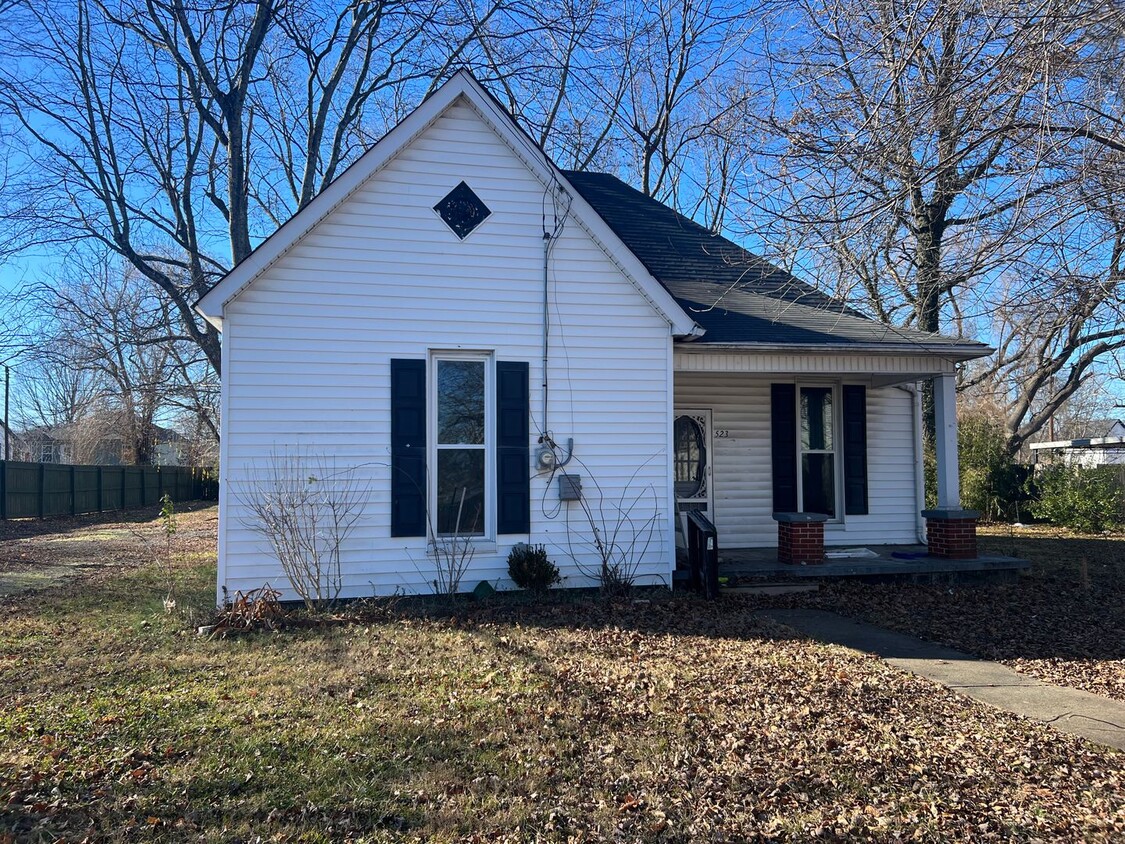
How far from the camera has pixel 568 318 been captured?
345 inches

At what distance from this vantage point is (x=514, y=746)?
4.49 meters

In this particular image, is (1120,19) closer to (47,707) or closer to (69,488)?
(47,707)

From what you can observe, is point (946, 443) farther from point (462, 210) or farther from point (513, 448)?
point (462, 210)

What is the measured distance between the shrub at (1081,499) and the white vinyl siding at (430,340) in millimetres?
12561

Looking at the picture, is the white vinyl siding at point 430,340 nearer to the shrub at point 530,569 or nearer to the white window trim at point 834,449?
the shrub at point 530,569

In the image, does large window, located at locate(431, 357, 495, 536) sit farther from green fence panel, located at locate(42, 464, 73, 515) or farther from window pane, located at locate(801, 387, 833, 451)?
green fence panel, located at locate(42, 464, 73, 515)

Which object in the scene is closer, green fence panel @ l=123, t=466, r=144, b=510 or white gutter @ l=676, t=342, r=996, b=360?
white gutter @ l=676, t=342, r=996, b=360

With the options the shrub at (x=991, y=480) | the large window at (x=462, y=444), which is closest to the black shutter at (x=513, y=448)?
the large window at (x=462, y=444)

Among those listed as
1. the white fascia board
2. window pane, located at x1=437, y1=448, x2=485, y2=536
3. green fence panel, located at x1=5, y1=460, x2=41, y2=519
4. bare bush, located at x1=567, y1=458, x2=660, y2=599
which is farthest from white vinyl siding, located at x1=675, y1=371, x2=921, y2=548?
green fence panel, located at x1=5, y1=460, x2=41, y2=519

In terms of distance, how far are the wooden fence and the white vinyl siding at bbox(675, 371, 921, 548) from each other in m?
19.3

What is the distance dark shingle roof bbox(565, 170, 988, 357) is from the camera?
32.2ft

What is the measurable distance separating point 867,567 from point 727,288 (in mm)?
4589

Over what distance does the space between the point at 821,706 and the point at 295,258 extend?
6.56 m

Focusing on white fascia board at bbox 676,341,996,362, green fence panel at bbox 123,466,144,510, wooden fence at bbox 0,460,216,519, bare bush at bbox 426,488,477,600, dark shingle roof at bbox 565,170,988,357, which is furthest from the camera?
green fence panel at bbox 123,466,144,510
